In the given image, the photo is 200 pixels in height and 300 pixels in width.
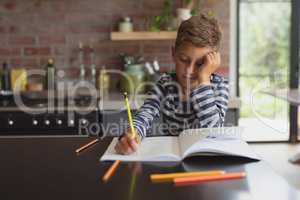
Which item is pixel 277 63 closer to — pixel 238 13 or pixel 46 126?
pixel 238 13

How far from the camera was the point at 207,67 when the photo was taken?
4.69ft

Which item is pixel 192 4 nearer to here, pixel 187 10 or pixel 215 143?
pixel 187 10

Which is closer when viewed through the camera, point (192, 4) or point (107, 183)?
point (107, 183)

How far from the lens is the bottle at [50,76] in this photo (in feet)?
10.0

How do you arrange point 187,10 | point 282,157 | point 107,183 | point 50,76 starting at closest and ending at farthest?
1. point 107,183
2. point 187,10
3. point 50,76
4. point 282,157

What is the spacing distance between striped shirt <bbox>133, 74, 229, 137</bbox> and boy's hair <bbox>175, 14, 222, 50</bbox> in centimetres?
17

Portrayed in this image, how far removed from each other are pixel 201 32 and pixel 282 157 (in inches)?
97.6

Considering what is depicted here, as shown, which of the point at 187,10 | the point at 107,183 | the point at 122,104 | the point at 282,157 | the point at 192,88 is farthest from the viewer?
the point at 282,157

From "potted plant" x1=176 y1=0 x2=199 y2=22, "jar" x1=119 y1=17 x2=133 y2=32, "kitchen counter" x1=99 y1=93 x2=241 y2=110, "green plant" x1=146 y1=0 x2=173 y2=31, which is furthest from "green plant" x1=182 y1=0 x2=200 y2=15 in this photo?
"kitchen counter" x1=99 y1=93 x2=241 y2=110

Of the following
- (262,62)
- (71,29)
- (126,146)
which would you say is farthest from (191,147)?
(262,62)

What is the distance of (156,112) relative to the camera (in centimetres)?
152

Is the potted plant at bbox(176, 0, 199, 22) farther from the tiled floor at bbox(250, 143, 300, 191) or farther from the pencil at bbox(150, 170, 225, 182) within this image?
the pencil at bbox(150, 170, 225, 182)

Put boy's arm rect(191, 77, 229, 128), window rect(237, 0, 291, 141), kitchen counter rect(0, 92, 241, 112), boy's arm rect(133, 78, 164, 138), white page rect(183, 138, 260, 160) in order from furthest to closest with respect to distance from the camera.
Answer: window rect(237, 0, 291, 141), kitchen counter rect(0, 92, 241, 112), boy's arm rect(191, 77, 229, 128), boy's arm rect(133, 78, 164, 138), white page rect(183, 138, 260, 160)

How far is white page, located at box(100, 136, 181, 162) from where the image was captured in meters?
1.11
